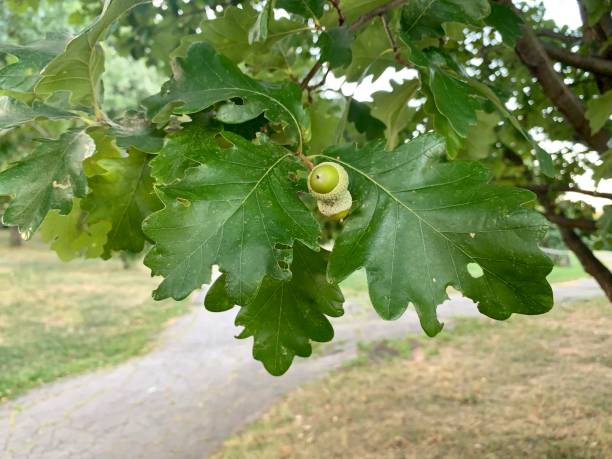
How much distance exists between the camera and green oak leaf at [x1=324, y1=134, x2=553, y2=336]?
843 mm

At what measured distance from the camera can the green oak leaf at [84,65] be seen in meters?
0.90

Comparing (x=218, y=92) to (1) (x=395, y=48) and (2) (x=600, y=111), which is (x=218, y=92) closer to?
(1) (x=395, y=48)

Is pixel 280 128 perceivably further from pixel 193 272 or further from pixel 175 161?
pixel 193 272

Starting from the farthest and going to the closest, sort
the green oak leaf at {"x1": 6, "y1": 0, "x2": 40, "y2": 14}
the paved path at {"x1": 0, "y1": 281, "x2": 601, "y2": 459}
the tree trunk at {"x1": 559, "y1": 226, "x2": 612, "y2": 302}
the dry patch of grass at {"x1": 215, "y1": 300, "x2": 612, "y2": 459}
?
the paved path at {"x1": 0, "y1": 281, "x2": 601, "y2": 459}
the dry patch of grass at {"x1": 215, "y1": 300, "x2": 612, "y2": 459}
the green oak leaf at {"x1": 6, "y1": 0, "x2": 40, "y2": 14}
the tree trunk at {"x1": 559, "y1": 226, "x2": 612, "y2": 302}

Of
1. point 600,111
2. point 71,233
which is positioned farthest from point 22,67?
point 600,111

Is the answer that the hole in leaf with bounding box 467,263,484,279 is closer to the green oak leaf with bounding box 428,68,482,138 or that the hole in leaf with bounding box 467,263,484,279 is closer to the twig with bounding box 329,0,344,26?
the green oak leaf with bounding box 428,68,482,138

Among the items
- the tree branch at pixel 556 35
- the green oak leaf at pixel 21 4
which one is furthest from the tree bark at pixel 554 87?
the green oak leaf at pixel 21 4

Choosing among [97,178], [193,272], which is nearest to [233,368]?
[97,178]

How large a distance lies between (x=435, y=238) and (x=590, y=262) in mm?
2071

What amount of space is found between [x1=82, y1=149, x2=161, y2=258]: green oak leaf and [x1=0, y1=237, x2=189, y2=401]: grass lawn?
462 cm

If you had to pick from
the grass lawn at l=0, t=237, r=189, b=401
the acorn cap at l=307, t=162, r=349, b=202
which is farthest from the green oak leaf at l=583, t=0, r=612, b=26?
the grass lawn at l=0, t=237, r=189, b=401

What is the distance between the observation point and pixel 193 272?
0.79 m

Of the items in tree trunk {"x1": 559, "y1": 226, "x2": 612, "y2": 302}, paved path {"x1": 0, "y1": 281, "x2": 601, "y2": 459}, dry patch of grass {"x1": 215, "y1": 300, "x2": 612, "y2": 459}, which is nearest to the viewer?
tree trunk {"x1": 559, "y1": 226, "x2": 612, "y2": 302}

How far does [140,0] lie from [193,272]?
45 cm
